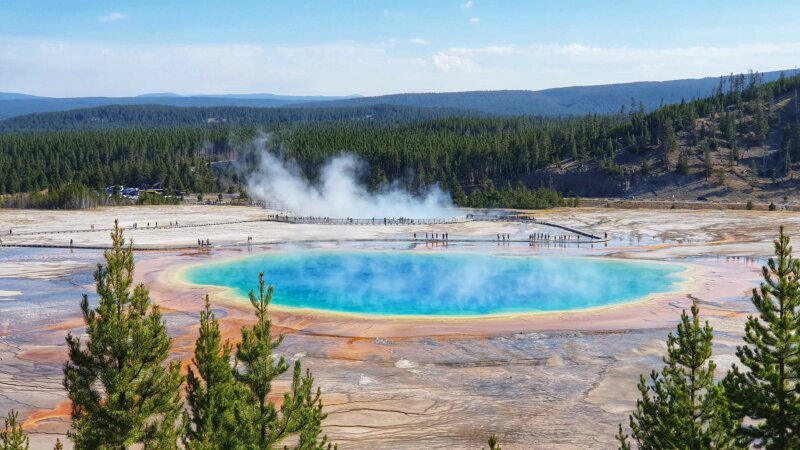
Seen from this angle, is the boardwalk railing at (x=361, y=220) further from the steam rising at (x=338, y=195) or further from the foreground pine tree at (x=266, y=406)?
the foreground pine tree at (x=266, y=406)

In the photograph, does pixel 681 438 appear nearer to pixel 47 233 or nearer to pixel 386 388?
pixel 386 388

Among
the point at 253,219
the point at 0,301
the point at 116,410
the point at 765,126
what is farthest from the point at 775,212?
the point at 116,410

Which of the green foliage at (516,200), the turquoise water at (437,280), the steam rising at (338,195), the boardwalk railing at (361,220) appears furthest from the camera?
the green foliage at (516,200)

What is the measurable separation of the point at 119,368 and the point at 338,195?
9733 cm

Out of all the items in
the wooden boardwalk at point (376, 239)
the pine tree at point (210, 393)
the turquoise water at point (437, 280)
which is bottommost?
the turquoise water at point (437, 280)

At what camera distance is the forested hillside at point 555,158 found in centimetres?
10406

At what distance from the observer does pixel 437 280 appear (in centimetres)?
5247

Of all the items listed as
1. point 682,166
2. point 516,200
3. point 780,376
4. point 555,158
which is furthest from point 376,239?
point 555,158

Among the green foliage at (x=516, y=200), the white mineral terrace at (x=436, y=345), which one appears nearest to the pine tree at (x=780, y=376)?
the white mineral terrace at (x=436, y=345)

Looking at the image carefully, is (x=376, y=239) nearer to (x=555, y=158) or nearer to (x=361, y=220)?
(x=361, y=220)

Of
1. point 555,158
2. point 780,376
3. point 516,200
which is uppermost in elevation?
point 555,158

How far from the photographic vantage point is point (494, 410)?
2477 cm

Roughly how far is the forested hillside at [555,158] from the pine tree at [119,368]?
87.6m

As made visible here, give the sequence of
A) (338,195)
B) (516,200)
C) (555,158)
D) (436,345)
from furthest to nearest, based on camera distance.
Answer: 1. (555,158)
2. (338,195)
3. (516,200)
4. (436,345)
